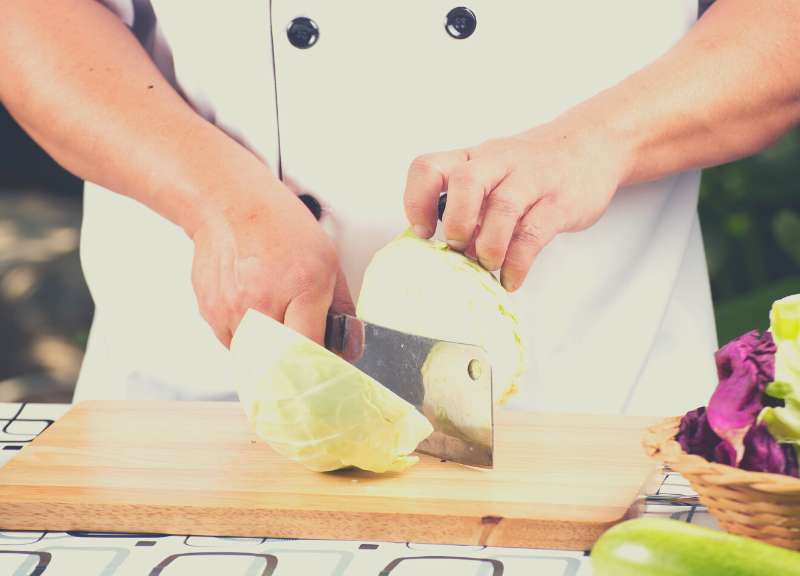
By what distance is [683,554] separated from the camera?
112 cm

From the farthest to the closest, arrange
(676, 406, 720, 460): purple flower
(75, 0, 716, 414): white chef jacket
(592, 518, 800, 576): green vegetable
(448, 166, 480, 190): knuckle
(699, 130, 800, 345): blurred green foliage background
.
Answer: (699, 130, 800, 345): blurred green foliage background, (75, 0, 716, 414): white chef jacket, (448, 166, 480, 190): knuckle, (676, 406, 720, 460): purple flower, (592, 518, 800, 576): green vegetable

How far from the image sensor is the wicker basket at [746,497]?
122 centimetres

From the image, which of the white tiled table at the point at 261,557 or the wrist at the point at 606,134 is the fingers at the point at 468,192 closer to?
the wrist at the point at 606,134

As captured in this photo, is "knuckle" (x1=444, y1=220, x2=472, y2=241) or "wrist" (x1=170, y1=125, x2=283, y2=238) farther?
"wrist" (x1=170, y1=125, x2=283, y2=238)

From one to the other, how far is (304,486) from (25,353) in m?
2.45

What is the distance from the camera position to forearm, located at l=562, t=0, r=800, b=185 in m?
1.85

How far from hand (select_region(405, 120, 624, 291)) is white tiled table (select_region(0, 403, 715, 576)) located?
1.36 ft

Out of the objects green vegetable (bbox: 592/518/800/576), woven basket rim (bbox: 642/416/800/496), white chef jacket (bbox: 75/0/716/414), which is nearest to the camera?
green vegetable (bbox: 592/518/800/576)

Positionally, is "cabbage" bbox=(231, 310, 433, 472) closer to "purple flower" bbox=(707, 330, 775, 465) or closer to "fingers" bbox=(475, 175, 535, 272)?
"fingers" bbox=(475, 175, 535, 272)

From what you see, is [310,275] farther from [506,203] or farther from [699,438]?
[699,438]

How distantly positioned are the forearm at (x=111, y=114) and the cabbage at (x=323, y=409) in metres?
0.34

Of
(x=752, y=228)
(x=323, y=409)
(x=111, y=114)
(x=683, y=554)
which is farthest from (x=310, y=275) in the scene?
A: (x=752, y=228)

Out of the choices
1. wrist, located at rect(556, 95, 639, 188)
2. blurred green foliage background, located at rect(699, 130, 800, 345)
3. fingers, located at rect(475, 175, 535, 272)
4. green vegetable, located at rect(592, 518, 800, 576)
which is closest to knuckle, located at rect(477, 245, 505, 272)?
fingers, located at rect(475, 175, 535, 272)

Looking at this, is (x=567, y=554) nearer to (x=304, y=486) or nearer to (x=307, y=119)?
(x=304, y=486)
